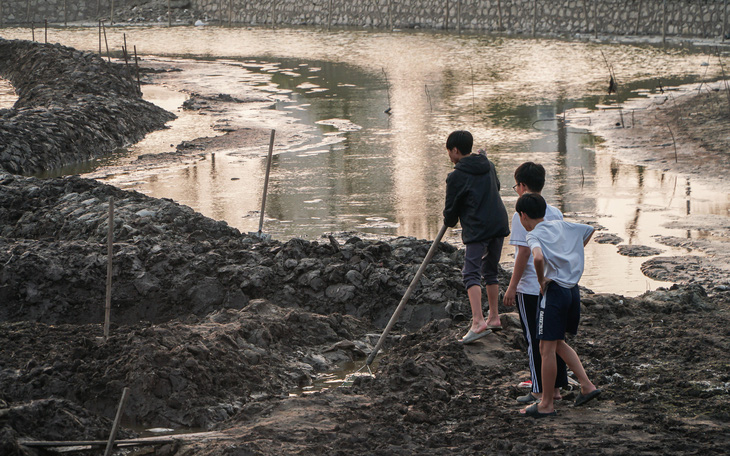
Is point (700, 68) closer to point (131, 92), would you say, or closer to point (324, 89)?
point (324, 89)

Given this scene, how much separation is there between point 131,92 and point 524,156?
29.9ft

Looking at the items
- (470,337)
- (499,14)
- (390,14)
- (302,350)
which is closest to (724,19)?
(499,14)

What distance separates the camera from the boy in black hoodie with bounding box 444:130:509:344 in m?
5.42

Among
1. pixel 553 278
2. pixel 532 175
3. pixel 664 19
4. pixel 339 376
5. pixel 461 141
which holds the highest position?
pixel 664 19

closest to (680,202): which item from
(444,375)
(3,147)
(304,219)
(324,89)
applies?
(304,219)

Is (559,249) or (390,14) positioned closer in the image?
(559,249)

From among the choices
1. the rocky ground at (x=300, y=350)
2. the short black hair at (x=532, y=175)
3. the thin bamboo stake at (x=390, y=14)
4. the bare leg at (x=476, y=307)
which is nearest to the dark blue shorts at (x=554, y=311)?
the rocky ground at (x=300, y=350)

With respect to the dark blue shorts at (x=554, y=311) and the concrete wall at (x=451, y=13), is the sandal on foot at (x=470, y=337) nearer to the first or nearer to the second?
the dark blue shorts at (x=554, y=311)

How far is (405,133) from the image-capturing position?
1526cm

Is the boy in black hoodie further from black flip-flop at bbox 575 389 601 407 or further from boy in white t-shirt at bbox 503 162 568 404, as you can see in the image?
black flip-flop at bbox 575 389 601 407

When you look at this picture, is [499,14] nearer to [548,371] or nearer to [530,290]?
[530,290]

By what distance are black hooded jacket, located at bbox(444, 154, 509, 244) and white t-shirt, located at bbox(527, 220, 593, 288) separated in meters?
1.05

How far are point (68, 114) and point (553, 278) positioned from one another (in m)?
12.4

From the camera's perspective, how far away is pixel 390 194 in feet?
37.1
